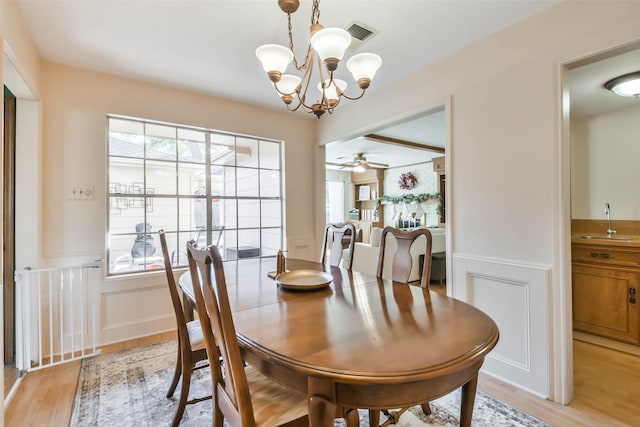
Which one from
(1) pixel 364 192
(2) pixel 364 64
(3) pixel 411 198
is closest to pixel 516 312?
(2) pixel 364 64

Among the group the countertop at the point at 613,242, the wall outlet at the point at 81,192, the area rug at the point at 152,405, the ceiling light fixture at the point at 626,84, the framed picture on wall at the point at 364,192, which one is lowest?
the area rug at the point at 152,405

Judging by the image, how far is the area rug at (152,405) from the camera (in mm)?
1715

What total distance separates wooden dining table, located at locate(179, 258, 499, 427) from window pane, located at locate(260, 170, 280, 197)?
2.40 m

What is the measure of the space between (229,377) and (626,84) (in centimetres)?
360

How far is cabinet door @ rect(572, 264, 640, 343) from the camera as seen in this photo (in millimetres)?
2525

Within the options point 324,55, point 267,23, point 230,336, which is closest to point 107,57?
point 267,23

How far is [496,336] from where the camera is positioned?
106 centimetres

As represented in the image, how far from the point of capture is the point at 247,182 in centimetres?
369

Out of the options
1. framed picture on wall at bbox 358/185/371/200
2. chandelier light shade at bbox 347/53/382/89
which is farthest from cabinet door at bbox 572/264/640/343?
framed picture on wall at bbox 358/185/371/200

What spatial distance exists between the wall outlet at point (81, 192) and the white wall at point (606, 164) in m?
5.03

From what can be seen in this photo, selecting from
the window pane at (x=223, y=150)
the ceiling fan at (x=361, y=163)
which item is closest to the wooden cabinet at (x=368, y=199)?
the ceiling fan at (x=361, y=163)

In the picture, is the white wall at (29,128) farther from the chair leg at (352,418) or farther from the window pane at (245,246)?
the chair leg at (352,418)

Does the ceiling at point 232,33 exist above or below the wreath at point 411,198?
above

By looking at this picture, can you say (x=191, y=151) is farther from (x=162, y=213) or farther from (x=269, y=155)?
(x=269, y=155)
